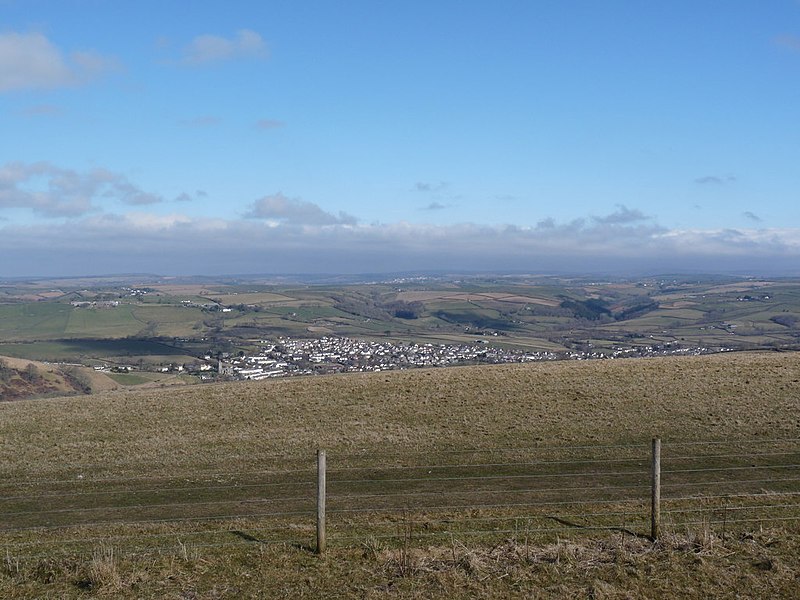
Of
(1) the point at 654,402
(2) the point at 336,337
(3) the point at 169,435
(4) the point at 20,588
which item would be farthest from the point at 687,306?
(4) the point at 20,588

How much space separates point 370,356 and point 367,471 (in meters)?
58.1

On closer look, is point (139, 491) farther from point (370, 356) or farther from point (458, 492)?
point (370, 356)

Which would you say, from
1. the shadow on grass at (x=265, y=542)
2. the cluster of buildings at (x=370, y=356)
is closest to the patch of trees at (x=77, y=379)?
the cluster of buildings at (x=370, y=356)

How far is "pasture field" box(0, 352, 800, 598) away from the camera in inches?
341

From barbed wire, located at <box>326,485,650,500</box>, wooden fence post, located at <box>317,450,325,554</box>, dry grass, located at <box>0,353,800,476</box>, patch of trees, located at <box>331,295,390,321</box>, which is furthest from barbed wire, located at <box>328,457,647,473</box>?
patch of trees, located at <box>331,295,390,321</box>

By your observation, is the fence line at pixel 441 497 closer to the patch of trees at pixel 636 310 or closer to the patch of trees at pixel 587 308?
the patch of trees at pixel 587 308

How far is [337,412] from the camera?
24.2m

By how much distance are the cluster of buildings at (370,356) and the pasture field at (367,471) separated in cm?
3115

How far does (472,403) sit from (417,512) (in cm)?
1280

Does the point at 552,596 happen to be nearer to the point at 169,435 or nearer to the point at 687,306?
the point at 169,435

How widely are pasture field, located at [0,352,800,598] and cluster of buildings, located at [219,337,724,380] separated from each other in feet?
102

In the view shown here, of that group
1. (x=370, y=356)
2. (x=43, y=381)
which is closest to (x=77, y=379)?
(x=43, y=381)

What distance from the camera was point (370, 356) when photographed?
7512cm

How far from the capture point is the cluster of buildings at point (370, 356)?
6264cm
